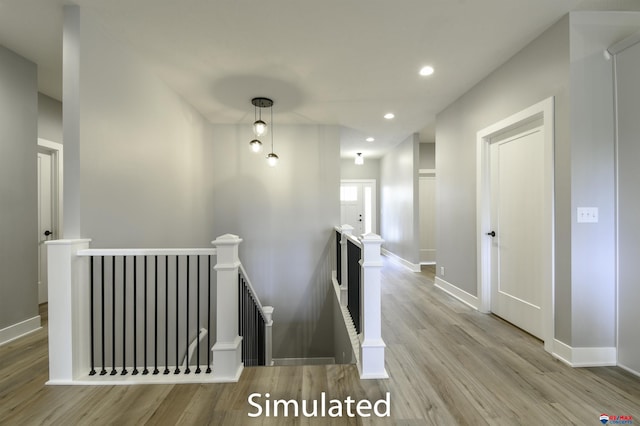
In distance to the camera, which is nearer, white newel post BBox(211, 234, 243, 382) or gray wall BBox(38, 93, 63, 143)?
white newel post BBox(211, 234, 243, 382)

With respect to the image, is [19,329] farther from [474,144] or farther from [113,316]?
[474,144]

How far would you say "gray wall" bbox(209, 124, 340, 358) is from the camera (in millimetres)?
4992

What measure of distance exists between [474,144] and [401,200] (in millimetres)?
3042

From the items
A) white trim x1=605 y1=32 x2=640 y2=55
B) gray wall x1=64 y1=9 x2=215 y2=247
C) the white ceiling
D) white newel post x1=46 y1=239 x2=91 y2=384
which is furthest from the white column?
white trim x1=605 y1=32 x2=640 y2=55

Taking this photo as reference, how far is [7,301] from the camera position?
2738mm

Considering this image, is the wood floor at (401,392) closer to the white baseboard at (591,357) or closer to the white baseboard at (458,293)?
the white baseboard at (591,357)

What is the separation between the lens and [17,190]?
9.36 feet

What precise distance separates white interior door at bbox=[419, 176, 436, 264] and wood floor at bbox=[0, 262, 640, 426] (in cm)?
424

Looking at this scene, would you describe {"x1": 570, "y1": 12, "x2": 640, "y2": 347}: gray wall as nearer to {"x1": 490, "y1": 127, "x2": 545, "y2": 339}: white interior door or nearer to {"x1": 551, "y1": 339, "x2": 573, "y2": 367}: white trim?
{"x1": 551, "y1": 339, "x2": 573, "y2": 367}: white trim

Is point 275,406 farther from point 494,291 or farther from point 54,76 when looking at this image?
point 54,76

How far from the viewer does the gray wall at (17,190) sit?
2.73 m

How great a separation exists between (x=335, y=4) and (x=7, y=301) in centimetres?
394

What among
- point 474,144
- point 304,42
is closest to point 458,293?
point 474,144

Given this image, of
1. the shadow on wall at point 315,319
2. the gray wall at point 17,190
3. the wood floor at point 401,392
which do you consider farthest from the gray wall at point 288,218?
the wood floor at point 401,392
